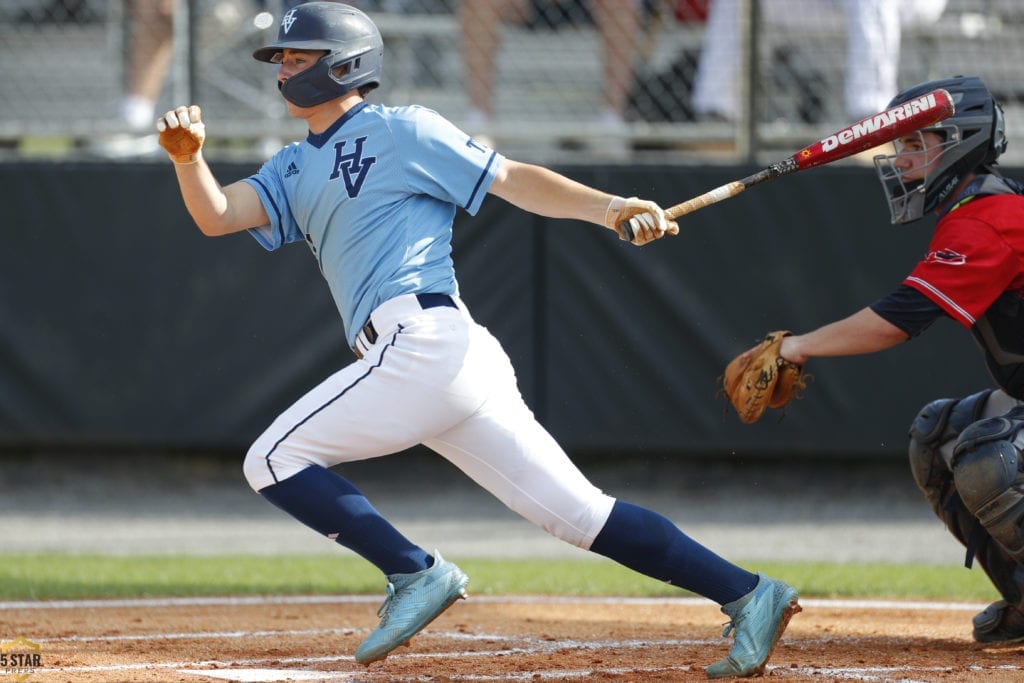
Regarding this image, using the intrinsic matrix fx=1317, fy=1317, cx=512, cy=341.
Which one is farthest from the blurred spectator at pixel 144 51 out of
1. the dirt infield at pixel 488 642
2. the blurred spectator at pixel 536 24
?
the dirt infield at pixel 488 642

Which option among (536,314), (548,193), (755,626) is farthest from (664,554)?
(536,314)

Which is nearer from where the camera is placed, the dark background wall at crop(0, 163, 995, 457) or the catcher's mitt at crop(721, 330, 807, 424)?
the catcher's mitt at crop(721, 330, 807, 424)

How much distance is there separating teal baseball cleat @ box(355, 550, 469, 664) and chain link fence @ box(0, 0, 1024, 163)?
507cm

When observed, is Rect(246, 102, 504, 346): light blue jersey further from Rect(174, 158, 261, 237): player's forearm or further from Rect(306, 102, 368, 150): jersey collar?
Rect(174, 158, 261, 237): player's forearm

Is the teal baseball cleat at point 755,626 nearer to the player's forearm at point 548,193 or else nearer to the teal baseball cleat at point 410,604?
the teal baseball cleat at point 410,604

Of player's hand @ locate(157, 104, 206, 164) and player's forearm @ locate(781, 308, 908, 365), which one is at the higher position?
player's hand @ locate(157, 104, 206, 164)

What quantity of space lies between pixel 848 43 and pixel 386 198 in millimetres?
5450

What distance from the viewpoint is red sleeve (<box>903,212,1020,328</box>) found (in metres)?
3.90

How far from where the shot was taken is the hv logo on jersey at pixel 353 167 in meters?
3.77

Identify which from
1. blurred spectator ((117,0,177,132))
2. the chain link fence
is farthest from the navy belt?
blurred spectator ((117,0,177,132))

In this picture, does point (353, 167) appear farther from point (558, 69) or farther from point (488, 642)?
point (558, 69)

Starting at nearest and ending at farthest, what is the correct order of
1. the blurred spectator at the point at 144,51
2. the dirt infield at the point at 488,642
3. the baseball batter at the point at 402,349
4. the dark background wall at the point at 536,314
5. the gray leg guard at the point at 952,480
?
1. the baseball batter at the point at 402,349
2. the dirt infield at the point at 488,642
3. the gray leg guard at the point at 952,480
4. the dark background wall at the point at 536,314
5. the blurred spectator at the point at 144,51

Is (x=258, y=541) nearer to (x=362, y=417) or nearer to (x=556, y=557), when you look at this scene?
(x=556, y=557)

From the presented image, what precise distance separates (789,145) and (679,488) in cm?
235
